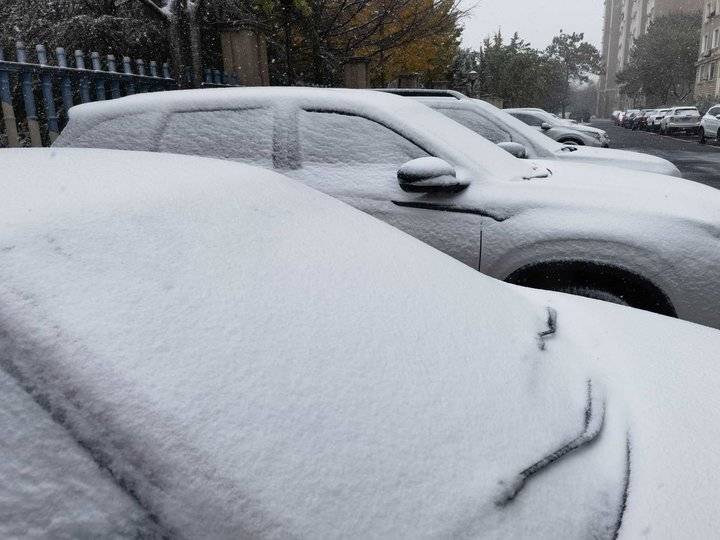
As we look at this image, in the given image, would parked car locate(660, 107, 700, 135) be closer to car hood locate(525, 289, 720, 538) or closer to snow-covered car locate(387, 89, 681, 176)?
snow-covered car locate(387, 89, 681, 176)

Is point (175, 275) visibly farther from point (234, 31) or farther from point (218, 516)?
point (234, 31)

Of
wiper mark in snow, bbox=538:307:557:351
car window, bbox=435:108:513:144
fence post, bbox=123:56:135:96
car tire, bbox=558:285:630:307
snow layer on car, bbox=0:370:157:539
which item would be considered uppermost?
fence post, bbox=123:56:135:96

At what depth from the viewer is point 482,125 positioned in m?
5.92

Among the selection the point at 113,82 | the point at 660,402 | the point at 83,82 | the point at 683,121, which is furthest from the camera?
the point at 683,121

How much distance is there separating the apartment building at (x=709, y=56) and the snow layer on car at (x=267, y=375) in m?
53.3

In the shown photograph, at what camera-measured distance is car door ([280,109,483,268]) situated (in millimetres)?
3262

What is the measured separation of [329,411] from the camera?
1.09 m

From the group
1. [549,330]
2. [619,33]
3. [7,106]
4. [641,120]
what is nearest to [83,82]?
[7,106]

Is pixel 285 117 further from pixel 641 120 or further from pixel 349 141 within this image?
pixel 641 120

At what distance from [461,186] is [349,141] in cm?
69

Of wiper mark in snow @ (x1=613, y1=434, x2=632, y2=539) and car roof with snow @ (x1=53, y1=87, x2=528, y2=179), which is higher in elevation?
car roof with snow @ (x1=53, y1=87, x2=528, y2=179)

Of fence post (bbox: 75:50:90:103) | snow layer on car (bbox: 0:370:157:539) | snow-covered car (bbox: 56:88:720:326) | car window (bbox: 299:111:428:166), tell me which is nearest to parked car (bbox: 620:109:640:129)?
fence post (bbox: 75:50:90:103)

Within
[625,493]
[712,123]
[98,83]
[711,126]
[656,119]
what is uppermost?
[98,83]

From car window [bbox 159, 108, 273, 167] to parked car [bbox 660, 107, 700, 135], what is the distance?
3058cm
